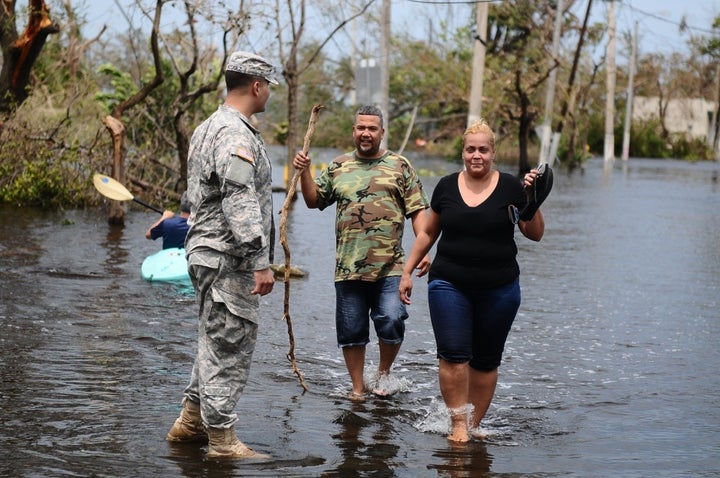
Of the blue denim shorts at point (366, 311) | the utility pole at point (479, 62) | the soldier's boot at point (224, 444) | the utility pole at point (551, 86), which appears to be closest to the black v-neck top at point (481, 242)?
the blue denim shorts at point (366, 311)

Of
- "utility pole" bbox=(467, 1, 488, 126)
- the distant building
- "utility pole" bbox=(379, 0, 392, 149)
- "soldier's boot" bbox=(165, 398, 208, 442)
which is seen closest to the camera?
"soldier's boot" bbox=(165, 398, 208, 442)

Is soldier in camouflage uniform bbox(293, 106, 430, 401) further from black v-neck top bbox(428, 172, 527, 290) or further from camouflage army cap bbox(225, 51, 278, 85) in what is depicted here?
camouflage army cap bbox(225, 51, 278, 85)

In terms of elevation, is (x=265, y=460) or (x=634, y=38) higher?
(x=634, y=38)

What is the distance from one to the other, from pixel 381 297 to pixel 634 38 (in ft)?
238

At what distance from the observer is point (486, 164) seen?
21.3ft

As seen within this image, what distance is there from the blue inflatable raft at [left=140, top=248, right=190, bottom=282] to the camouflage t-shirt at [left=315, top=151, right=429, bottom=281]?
4.95 metres

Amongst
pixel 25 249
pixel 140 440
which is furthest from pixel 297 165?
pixel 25 249

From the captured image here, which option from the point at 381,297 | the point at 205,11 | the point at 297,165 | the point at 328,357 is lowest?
the point at 328,357

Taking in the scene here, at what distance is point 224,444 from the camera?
5875 mm

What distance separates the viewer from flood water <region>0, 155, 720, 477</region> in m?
6.12

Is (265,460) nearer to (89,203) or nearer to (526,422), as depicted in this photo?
(526,422)

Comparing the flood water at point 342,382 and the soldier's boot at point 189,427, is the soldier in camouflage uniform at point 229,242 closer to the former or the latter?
the soldier's boot at point 189,427

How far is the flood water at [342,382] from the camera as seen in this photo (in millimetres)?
6121

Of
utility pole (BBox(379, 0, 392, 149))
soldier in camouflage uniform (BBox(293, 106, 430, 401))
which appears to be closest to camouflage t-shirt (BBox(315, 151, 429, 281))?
soldier in camouflage uniform (BBox(293, 106, 430, 401))
